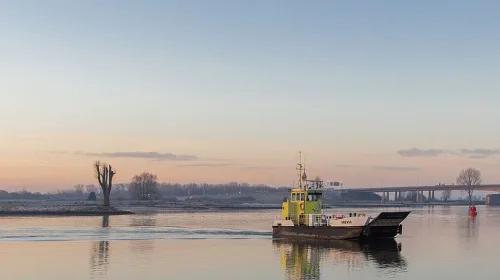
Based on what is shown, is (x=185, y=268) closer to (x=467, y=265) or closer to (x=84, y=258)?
(x=84, y=258)

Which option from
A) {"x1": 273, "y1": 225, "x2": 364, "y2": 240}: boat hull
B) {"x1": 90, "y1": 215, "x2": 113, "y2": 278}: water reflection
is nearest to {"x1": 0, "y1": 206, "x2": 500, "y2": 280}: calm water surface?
{"x1": 90, "y1": 215, "x2": 113, "y2": 278}: water reflection

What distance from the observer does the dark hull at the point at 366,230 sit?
60969 millimetres

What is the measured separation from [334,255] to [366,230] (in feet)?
34.1

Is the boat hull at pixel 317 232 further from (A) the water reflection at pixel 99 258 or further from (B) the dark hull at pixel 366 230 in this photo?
(A) the water reflection at pixel 99 258

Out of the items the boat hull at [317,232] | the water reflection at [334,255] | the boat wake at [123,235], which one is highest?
the boat hull at [317,232]

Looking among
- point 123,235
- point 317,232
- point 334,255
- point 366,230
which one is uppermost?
point 366,230

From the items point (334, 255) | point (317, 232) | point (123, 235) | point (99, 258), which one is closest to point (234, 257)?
point (334, 255)

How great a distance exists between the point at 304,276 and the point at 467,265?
1350 cm

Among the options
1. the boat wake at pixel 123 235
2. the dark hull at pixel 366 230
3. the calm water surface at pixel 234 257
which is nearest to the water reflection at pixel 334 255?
the calm water surface at pixel 234 257

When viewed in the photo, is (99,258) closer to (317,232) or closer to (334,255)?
(334,255)

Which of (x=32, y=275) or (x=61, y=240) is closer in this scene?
(x=32, y=275)

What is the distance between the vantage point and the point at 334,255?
51.3 meters

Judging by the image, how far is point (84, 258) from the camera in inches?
1918

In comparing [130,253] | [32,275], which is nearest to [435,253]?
[130,253]
